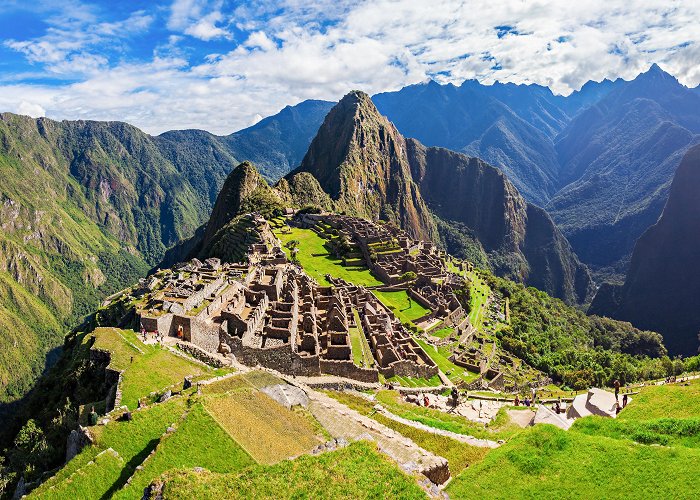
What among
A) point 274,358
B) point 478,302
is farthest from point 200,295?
point 478,302

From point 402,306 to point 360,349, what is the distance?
3389 centimetres

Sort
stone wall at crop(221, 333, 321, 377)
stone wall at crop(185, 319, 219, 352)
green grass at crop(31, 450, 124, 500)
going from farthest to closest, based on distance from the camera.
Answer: stone wall at crop(185, 319, 219, 352), stone wall at crop(221, 333, 321, 377), green grass at crop(31, 450, 124, 500)

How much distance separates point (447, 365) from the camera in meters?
55.8

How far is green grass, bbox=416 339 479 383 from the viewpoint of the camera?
173 feet

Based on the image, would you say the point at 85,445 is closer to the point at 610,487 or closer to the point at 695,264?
the point at 610,487

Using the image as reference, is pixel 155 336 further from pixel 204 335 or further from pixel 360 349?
pixel 360 349

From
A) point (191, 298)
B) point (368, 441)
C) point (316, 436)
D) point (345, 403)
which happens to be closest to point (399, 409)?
point (345, 403)

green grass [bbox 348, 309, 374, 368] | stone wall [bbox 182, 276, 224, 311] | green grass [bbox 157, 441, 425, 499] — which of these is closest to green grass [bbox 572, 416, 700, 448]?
green grass [bbox 157, 441, 425, 499]

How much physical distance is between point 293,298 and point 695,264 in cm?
19378

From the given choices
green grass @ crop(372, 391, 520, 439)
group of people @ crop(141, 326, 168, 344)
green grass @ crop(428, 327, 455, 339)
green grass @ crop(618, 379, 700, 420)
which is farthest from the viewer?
green grass @ crop(428, 327, 455, 339)

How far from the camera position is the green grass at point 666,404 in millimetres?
19395

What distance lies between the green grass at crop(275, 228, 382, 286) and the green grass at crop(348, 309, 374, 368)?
27.2 meters

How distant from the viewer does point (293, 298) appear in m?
48.7

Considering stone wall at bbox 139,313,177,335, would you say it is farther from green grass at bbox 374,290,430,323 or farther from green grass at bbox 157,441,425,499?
green grass at bbox 374,290,430,323
